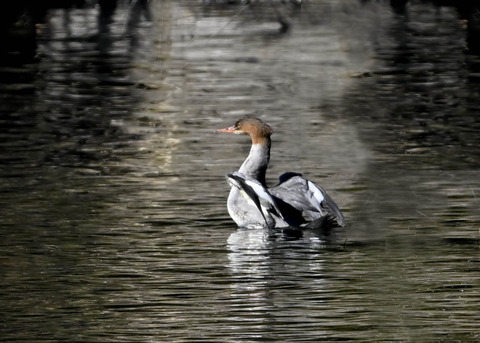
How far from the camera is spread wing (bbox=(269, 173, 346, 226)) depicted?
38.7 ft

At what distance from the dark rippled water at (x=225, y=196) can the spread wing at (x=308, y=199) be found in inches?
7.8

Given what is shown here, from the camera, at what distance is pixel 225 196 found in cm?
1327

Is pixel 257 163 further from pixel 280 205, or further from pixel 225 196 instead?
pixel 280 205

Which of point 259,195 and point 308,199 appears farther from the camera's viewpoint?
point 308,199

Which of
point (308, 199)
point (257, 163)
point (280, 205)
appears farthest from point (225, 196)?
point (280, 205)

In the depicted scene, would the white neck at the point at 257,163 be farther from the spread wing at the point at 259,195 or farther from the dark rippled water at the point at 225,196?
the spread wing at the point at 259,195

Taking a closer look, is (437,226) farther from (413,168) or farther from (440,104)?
(440,104)

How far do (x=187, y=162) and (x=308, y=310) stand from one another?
6.15 metres

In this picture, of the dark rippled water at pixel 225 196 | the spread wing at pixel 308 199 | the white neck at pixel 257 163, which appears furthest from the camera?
the white neck at pixel 257 163

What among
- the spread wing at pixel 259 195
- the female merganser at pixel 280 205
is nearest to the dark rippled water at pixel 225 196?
the female merganser at pixel 280 205

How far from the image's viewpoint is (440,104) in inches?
765

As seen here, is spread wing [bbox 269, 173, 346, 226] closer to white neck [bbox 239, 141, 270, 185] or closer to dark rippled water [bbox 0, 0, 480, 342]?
dark rippled water [bbox 0, 0, 480, 342]

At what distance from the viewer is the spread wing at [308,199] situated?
11805 millimetres

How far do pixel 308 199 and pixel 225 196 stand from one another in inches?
52.7
